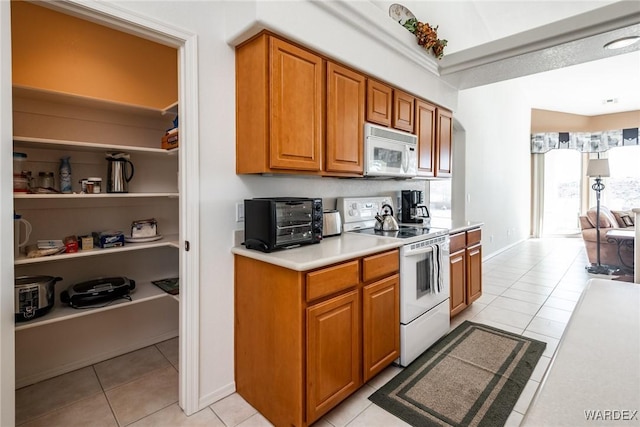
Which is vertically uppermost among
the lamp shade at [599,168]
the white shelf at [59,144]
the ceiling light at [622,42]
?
the ceiling light at [622,42]

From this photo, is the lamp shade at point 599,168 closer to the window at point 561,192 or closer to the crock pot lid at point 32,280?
the window at point 561,192

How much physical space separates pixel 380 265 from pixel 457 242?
1.24m

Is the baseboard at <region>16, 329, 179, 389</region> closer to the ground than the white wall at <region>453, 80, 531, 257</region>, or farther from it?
closer to the ground

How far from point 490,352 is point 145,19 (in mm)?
3161

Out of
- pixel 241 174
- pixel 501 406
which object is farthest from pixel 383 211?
pixel 501 406

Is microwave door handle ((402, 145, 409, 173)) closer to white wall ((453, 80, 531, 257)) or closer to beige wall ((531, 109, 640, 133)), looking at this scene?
white wall ((453, 80, 531, 257))

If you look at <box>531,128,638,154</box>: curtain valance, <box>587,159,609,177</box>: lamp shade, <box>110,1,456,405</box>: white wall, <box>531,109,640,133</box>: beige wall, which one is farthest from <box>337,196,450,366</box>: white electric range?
<box>531,109,640,133</box>: beige wall

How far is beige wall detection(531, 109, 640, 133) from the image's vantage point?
7.41 metres

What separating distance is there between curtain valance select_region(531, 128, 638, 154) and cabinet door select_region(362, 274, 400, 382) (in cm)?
809

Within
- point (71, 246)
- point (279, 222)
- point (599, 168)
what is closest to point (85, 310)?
point (71, 246)

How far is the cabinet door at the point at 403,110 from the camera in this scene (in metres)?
2.72

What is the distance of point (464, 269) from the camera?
307 cm

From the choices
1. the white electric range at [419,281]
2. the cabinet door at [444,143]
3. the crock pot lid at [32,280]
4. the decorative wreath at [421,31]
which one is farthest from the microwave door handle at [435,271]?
the crock pot lid at [32,280]

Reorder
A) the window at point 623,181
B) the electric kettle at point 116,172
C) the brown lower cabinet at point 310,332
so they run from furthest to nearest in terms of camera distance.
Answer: the window at point 623,181 < the electric kettle at point 116,172 < the brown lower cabinet at point 310,332
